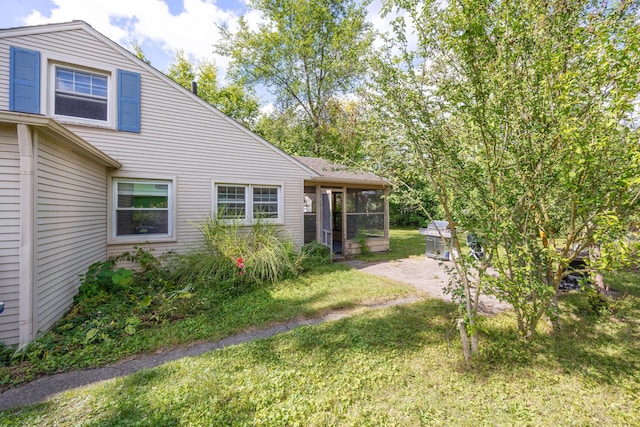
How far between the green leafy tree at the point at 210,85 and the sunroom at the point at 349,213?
13288 millimetres

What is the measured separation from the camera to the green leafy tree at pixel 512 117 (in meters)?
2.30

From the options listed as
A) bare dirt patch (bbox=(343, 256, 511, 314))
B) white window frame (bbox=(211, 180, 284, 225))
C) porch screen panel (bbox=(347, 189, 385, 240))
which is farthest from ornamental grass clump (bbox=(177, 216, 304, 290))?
porch screen panel (bbox=(347, 189, 385, 240))

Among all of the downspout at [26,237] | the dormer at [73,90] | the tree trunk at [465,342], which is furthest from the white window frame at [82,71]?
the tree trunk at [465,342]

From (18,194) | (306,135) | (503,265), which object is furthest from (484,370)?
(306,135)

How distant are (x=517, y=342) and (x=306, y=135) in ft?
58.8

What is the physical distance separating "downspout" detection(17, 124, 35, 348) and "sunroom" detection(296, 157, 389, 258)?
19.6 ft

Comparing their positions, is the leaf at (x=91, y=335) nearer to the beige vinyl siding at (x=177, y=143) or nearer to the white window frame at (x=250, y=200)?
the beige vinyl siding at (x=177, y=143)

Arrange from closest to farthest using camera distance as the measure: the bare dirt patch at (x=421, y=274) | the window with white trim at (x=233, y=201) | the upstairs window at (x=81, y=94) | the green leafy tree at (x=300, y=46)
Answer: the bare dirt patch at (x=421, y=274)
the upstairs window at (x=81, y=94)
the window with white trim at (x=233, y=201)
the green leafy tree at (x=300, y=46)

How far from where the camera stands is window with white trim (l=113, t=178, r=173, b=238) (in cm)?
584

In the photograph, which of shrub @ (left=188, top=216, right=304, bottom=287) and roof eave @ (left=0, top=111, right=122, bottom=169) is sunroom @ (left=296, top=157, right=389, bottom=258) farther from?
roof eave @ (left=0, top=111, right=122, bottom=169)

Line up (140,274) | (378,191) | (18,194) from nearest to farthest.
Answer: (18,194)
(140,274)
(378,191)

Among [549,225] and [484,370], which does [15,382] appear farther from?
[549,225]

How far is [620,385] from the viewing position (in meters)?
2.53

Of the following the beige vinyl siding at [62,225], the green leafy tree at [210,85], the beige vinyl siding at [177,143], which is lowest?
the beige vinyl siding at [62,225]
